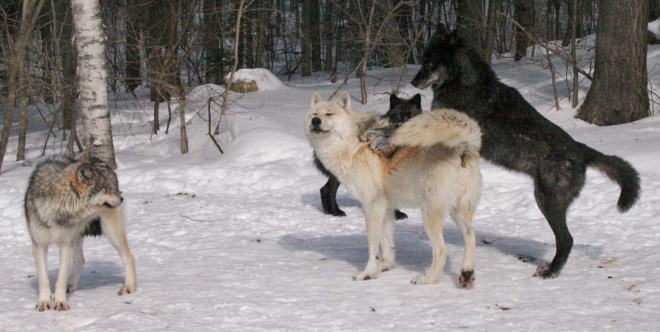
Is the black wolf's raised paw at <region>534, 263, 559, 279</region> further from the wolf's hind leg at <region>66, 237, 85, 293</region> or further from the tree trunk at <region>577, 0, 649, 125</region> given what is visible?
the tree trunk at <region>577, 0, 649, 125</region>

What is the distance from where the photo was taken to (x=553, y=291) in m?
4.95

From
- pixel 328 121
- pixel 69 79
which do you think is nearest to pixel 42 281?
pixel 328 121

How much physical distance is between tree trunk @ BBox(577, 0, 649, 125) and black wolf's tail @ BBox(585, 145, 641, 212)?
20.9 ft

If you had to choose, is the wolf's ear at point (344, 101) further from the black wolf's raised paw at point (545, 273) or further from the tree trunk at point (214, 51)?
the tree trunk at point (214, 51)

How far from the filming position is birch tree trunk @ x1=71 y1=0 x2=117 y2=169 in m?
9.70

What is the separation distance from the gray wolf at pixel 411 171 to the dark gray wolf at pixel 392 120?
582 mm

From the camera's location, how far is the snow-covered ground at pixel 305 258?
4375mm

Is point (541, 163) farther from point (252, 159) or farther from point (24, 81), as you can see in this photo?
point (24, 81)

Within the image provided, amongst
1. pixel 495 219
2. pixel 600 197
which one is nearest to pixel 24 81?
pixel 495 219

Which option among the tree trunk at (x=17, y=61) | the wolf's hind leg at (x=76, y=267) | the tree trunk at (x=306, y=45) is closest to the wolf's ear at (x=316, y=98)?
the wolf's hind leg at (x=76, y=267)

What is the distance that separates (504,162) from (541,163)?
40 cm

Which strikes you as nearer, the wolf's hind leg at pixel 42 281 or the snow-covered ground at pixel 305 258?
the snow-covered ground at pixel 305 258

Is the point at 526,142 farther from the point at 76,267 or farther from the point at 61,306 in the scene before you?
the point at 61,306

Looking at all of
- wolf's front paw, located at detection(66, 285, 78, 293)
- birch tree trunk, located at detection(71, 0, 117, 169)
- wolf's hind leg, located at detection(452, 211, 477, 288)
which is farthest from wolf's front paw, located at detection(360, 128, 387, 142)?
birch tree trunk, located at detection(71, 0, 117, 169)
